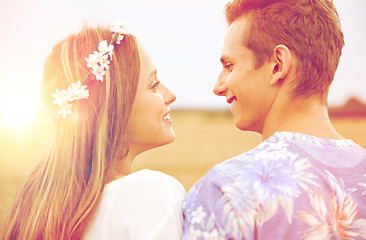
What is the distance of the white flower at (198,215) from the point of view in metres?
1.34

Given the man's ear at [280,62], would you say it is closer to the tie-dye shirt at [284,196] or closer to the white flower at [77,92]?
the tie-dye shirt at [284,196]

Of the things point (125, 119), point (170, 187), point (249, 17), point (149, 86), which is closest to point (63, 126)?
point (125, 119)

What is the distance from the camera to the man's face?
1.70 m

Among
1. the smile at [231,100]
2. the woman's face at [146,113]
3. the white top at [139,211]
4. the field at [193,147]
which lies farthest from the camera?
the field at [193,147]

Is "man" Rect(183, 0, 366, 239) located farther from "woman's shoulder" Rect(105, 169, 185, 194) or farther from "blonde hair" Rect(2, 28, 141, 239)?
"blonde hair" Rect(2, 28, 141, 239)

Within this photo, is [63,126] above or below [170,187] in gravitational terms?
above

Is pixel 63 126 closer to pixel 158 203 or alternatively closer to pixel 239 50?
pixel 158 203

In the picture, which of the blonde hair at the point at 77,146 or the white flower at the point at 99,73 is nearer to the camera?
the blonde hair at the point at 77,146

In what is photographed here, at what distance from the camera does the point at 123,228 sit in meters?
1.52

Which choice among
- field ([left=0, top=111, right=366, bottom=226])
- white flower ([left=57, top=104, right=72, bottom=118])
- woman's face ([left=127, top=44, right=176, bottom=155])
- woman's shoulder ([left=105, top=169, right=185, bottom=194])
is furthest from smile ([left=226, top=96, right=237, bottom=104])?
field ([left=0, top=111, right=366, bottom=226])

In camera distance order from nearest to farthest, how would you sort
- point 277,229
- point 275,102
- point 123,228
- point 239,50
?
1. point 277,229
2. point 123,228
3. point 275,102
4. point 239,50

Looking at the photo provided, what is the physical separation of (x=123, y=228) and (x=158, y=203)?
0.50 feet

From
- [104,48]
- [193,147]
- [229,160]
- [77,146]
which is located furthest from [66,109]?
[193,147]

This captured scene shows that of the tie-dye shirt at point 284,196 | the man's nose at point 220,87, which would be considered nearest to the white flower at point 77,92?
the man's nose at point 220,87
